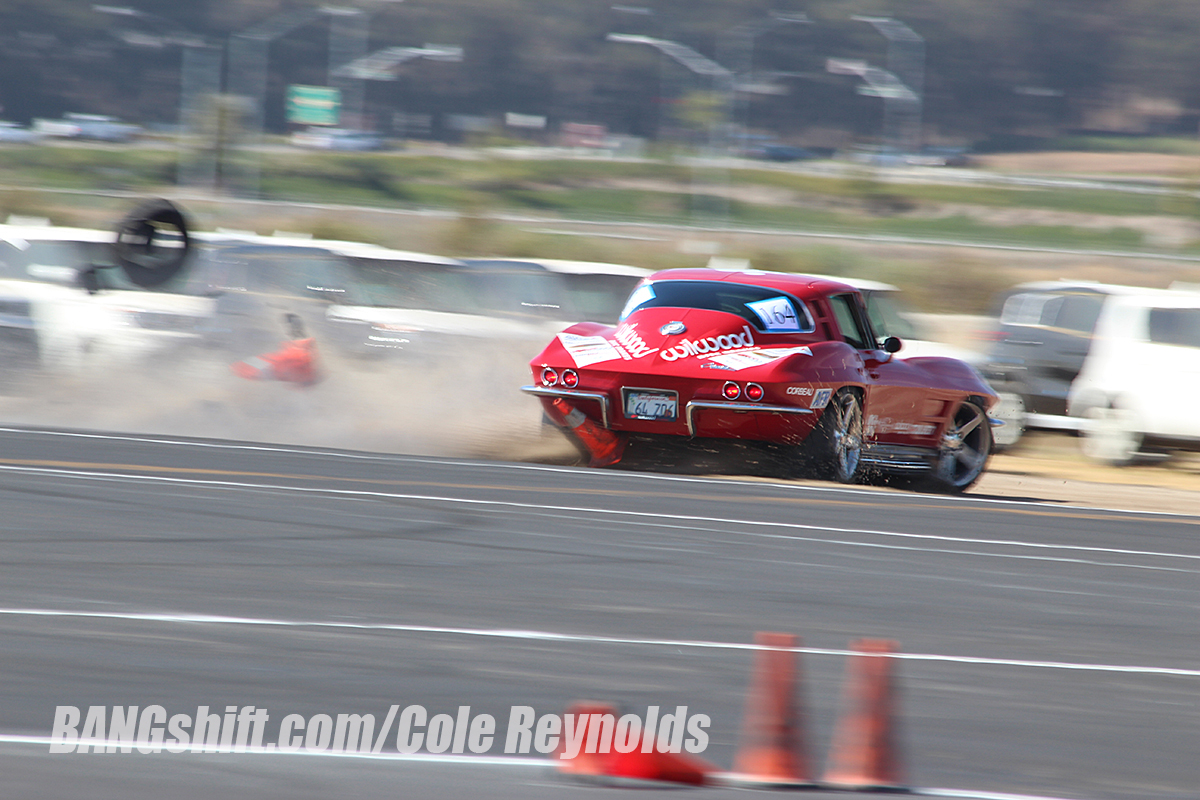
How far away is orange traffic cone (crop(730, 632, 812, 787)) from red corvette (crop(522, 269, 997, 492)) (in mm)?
6690

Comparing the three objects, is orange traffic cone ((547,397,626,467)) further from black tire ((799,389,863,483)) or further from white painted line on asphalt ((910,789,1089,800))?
white painted line on asphalt ((910,789,1089,800))

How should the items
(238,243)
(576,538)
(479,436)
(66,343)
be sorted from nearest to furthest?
(576,538), (479,436), (66,343), (238,243)

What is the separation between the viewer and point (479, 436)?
43.6 ft

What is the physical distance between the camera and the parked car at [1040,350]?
1653 cm

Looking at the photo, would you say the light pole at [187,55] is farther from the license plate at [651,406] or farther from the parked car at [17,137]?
the license plate at [651,406]

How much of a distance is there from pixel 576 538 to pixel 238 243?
8.60 m

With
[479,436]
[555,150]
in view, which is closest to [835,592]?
[479,436]

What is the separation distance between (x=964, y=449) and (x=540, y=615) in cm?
720

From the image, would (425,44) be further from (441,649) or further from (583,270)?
(441,649)

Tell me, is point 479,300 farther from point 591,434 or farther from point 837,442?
point 837,442

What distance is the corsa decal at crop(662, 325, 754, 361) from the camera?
36.2ft

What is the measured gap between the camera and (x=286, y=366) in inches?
561

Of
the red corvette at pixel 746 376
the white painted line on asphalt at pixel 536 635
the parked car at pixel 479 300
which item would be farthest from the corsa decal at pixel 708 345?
the white painted line on asphalt at pixel 536 635

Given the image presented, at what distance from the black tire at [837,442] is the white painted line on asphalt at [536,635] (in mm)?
5104
